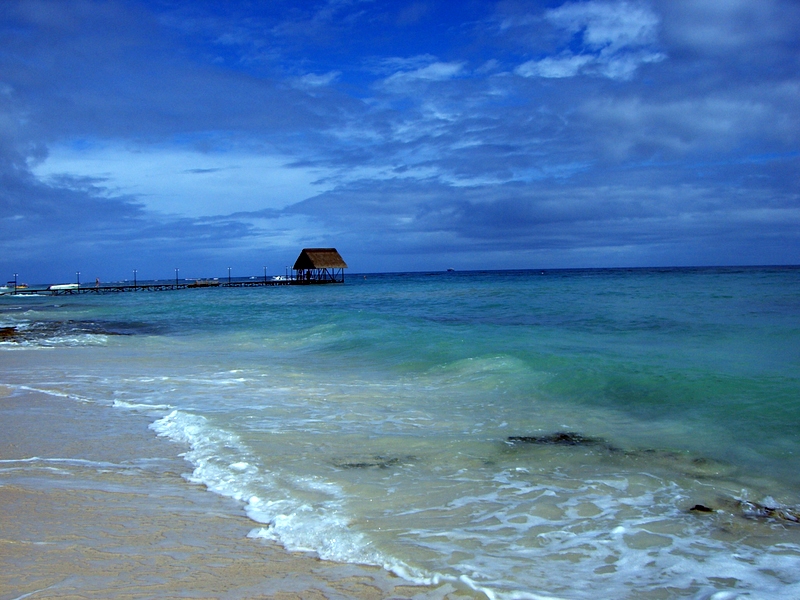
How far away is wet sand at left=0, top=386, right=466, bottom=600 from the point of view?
2750 mm

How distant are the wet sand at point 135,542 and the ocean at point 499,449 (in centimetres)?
10

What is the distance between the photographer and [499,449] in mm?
5395

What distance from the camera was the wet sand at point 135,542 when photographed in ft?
9.02

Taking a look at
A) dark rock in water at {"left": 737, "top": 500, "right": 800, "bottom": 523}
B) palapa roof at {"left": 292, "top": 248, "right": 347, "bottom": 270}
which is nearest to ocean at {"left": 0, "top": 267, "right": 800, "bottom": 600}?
dark rock in water at {"left": 737, "top": 500, "right": 800, "bottom": 523}

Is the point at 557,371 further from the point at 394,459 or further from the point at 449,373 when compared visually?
the point at 394,459

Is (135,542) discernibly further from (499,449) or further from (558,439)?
(558,439)

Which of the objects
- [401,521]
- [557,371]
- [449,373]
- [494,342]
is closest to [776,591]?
[401,521]

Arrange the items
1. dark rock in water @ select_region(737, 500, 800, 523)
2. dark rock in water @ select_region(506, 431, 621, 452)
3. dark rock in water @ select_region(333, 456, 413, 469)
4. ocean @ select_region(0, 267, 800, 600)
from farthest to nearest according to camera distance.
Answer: dark rock in water @ select_region(506, 431, 621, 452) → dark rock in water @ select_region(333, 456, 413, 469) → dark rock in water @ select_region(737, 500, 800, 523) → ocean @ select_region(0, 267, 800, 600)

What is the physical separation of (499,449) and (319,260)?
51261 mm

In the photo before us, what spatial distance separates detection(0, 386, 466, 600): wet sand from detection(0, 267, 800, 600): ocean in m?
0.10

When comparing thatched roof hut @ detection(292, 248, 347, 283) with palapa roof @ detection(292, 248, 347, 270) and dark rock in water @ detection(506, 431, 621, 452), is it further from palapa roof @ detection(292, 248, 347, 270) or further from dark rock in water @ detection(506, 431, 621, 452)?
dark rock in water @ detection(506, 431, 621, 452)

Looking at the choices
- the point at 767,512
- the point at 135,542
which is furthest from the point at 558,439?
the point at 135,542

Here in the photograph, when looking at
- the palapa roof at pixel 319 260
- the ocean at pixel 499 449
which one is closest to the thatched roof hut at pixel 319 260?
the palapa roof at pixel 319 260

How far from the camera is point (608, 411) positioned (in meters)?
6.95
